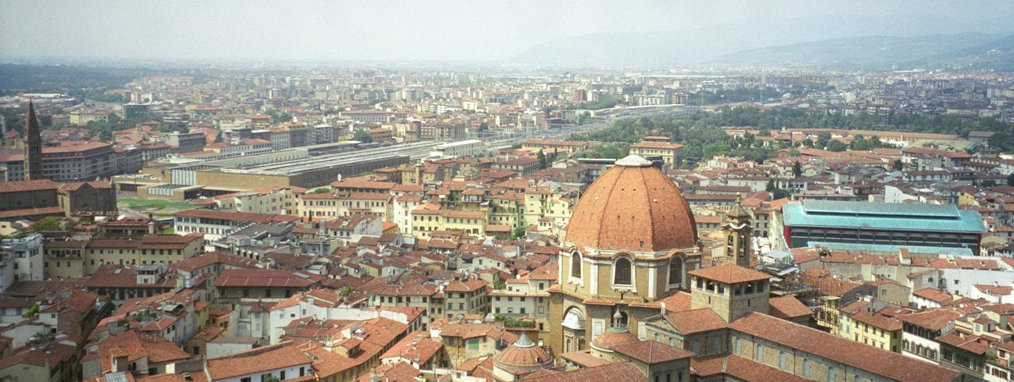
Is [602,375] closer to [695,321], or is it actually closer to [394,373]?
[695,321]

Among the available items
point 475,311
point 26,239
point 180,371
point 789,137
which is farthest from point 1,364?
point 789,137

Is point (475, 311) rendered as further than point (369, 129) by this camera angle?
No

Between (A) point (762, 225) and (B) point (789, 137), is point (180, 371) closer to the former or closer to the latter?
(A) point (762, 225)

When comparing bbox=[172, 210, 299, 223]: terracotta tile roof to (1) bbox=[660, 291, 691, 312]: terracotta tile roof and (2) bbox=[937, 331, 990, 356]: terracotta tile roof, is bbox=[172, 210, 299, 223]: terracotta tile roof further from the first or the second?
(2) bbox=[937, 331, 990, 356]: terracotta tile roof

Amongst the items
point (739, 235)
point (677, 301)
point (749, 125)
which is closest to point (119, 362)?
point (677, 301)

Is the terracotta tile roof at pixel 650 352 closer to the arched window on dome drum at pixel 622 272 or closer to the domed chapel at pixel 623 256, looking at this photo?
the domed chapel at pixel 623 256

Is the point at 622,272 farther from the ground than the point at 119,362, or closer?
farther from the ground
